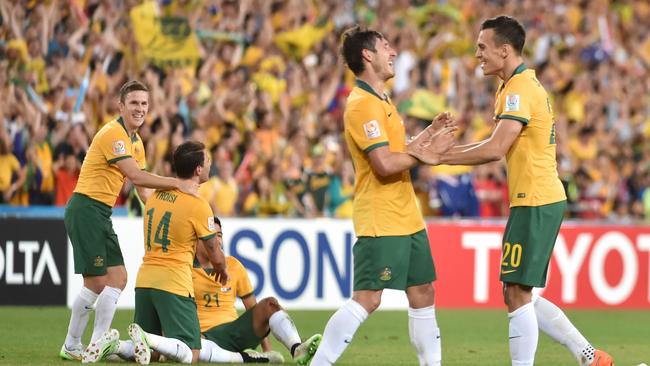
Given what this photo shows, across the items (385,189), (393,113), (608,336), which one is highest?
(393,113)

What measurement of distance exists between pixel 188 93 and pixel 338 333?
1019cm

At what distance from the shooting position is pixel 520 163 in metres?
8.12

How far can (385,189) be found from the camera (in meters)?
7.94

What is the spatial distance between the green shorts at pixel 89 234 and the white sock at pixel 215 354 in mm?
1070

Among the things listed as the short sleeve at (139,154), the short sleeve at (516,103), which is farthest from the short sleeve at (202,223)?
the short sleeve at (516,103)

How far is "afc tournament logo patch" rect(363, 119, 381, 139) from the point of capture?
7818mm

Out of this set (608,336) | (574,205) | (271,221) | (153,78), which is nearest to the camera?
(608,336)

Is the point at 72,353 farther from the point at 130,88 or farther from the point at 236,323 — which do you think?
the point at 130,88

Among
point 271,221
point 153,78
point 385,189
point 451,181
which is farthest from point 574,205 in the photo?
point 385,189

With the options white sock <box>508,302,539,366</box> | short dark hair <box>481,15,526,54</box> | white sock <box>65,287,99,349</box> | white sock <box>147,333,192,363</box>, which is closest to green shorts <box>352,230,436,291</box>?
white sock <box>508,302,539,366</box>

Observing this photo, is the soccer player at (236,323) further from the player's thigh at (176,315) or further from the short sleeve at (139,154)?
the short sleeve at (139,154)

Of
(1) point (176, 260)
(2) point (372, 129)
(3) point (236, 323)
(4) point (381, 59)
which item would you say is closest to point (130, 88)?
(1) point (176, 260)

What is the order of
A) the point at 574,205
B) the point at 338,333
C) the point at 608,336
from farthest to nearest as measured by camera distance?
the point at 574,205 < the point at 608,336 < the point at 338,333

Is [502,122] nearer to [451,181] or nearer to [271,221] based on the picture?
[271,221]
